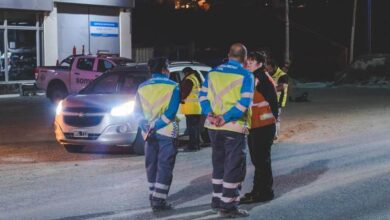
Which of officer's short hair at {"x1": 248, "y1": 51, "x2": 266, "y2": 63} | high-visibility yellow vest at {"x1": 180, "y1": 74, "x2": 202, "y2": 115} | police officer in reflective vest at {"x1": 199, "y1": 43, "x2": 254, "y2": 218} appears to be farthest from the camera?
high-visibility yellow vest at {"x1": 180, "y1": 74, "x2": 202, "y2": 115}

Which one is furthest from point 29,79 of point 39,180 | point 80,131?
point 39,180

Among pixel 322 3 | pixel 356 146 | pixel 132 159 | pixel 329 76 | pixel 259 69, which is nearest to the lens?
pixel 259 69

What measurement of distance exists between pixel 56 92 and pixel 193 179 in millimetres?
16600

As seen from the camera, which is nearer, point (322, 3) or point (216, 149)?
point (216, 149)

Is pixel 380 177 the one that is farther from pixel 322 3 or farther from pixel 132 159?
pixel 322 3

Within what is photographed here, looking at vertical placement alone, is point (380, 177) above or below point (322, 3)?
below

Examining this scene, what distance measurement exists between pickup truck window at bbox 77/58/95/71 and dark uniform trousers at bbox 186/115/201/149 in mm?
12837

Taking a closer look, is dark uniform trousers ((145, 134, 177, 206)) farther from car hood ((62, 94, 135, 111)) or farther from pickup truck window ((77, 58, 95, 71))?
pickup truck window ((77, 58, 95, 71))

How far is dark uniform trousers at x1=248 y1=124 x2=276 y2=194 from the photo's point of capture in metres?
7.94

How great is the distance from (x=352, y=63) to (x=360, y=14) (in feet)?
35.7

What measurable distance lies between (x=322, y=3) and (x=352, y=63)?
10810 millimetres

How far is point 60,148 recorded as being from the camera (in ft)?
43.2

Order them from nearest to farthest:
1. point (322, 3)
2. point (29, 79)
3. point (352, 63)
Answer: point (29, 79)
point (352, 63)
point (322, 3)

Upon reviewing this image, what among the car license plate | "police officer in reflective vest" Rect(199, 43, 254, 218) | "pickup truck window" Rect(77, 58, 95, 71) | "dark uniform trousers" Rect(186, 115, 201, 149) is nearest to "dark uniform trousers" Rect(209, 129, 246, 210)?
"police officer in reflective vest" Rect(199, 43, 254, 218)
